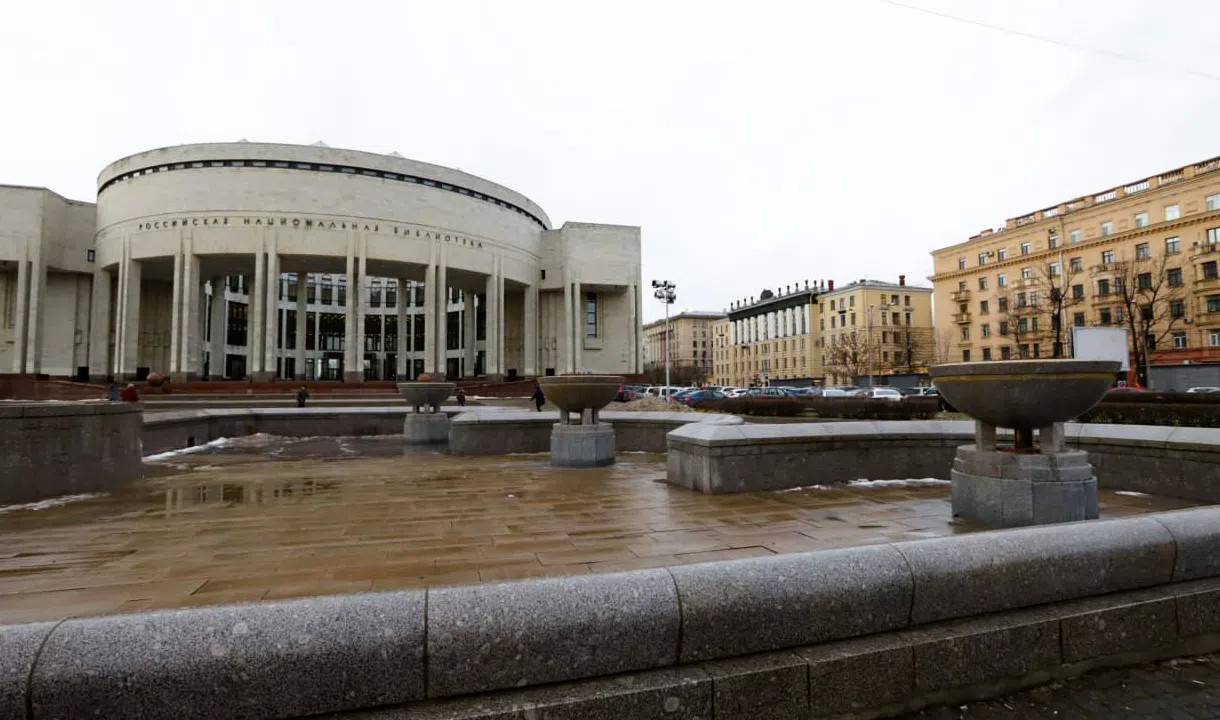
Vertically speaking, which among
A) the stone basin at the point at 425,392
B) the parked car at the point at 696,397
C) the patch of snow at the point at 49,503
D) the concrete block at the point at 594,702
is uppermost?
the stone basin at the point at 425,392

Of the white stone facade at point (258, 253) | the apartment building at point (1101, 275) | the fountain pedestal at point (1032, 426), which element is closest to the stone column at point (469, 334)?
the white stone facade at point (258, 253)

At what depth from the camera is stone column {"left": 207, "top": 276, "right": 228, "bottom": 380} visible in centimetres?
5247

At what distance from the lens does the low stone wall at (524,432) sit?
12484 mm

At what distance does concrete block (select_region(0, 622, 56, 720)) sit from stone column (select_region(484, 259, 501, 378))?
49.5m

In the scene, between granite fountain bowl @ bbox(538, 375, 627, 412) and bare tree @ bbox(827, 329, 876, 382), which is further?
bare tree @ bbox(827, 329, 876, 382)

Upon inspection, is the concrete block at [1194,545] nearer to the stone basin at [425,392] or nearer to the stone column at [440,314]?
the stone basin at [425,392]

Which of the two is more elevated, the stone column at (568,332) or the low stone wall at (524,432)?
the stone column at (568,332)

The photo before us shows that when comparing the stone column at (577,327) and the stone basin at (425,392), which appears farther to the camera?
the stone column at (577,327)

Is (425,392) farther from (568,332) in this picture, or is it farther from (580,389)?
(568,332)

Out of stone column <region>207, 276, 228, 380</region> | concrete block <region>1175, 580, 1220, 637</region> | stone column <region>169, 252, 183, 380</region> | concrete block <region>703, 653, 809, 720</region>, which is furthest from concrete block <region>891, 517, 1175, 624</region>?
stone column <region>207, 276, 228, 380</region>

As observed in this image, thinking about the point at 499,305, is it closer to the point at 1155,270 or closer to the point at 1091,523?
the point at 1091,523

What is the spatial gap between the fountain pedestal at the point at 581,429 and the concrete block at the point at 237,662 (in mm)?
7587

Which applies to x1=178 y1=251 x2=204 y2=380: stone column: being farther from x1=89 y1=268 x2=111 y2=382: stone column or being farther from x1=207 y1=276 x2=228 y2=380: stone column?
x1=89 y1=268 x2=111 y2=382: stone column

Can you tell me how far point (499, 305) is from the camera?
5084 centimetres
